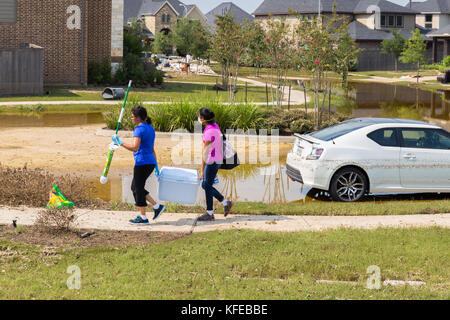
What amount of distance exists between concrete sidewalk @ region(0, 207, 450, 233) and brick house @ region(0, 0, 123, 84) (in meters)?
28.0

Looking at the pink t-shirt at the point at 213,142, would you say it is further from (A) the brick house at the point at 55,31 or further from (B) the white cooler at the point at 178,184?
(A) the brick house at the point at 55,31

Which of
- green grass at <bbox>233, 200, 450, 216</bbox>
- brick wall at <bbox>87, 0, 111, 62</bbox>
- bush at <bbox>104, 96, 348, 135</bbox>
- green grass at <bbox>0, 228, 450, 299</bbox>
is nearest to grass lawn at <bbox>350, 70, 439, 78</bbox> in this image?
brick wall at <bbox>87, 0, 111, 62</bbox>

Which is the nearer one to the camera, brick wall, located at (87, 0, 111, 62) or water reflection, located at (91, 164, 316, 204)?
water reflection, located at (91, 164, 316, 204)

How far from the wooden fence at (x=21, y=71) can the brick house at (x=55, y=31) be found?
12.2 ft

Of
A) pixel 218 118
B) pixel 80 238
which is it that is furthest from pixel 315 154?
pixel 218 118

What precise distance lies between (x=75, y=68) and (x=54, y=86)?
69.9 inches

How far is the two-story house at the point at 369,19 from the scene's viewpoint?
7700cm

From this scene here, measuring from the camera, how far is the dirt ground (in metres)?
15.7

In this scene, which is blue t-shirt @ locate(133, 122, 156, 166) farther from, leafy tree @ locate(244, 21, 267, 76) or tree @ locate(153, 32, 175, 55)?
tree @ locate(153, 32, 175, 55)

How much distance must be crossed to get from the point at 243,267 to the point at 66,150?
10.7 metres

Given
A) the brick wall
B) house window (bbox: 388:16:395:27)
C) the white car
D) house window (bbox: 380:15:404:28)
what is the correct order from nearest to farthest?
the white car < the brick wall < house window (bbox: 380:15:404:28) < house window (bbox: 388:16:395:27)

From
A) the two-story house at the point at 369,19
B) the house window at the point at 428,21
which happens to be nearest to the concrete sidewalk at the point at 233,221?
the two-story house at the point at 369,19

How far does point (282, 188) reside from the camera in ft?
47.1

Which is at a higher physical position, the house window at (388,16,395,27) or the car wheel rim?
the house window at (388,16,395,27)
